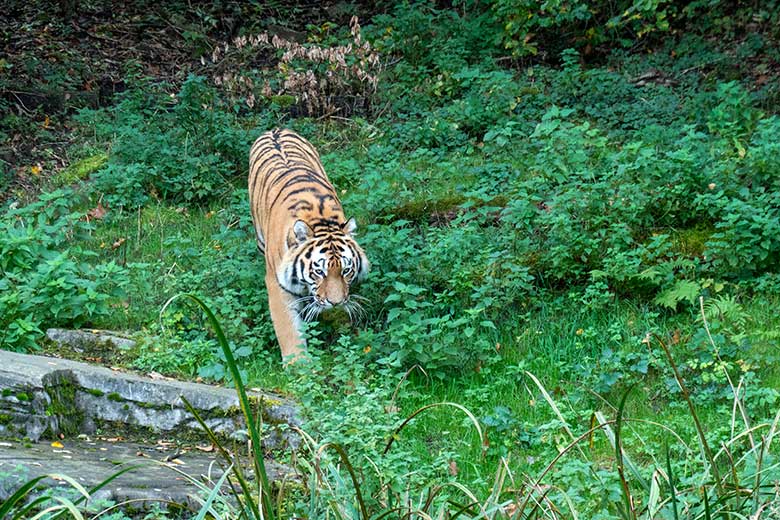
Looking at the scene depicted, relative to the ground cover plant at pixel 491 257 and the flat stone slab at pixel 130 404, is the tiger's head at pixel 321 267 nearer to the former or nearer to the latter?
the ground cover plant at pixel 491 257

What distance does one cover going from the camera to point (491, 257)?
6754mm

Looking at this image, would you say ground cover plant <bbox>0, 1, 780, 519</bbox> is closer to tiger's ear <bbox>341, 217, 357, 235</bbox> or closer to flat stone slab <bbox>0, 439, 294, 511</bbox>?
tiger's ear <bbox>341, 217, 357, 235</bbox>

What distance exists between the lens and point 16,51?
12.8m

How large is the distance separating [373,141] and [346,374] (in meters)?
5.45

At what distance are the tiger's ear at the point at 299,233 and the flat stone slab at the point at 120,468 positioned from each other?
6.33ft

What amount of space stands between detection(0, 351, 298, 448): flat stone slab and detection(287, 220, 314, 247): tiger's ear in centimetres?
150

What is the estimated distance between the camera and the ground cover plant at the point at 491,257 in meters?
4.05

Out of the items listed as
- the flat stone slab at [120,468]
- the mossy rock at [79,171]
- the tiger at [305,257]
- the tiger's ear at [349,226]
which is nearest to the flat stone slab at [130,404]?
the flat stone slab at [120,468]

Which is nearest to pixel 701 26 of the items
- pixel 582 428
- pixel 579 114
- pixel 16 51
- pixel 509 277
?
pixel 579 114

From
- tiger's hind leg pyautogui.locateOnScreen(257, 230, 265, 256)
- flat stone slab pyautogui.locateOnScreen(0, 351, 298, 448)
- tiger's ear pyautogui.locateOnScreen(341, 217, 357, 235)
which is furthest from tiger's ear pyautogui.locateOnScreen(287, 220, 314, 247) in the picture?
flat stone slab pyautogui.locateOnScreen(0, 351, 298, 448)

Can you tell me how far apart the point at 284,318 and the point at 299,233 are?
0.61 m

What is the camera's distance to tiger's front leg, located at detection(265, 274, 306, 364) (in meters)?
6.44

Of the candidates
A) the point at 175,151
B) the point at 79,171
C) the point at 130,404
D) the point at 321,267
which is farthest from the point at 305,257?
the point at 79,171

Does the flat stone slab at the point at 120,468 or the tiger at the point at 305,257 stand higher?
the tiger at the point at 305,257
